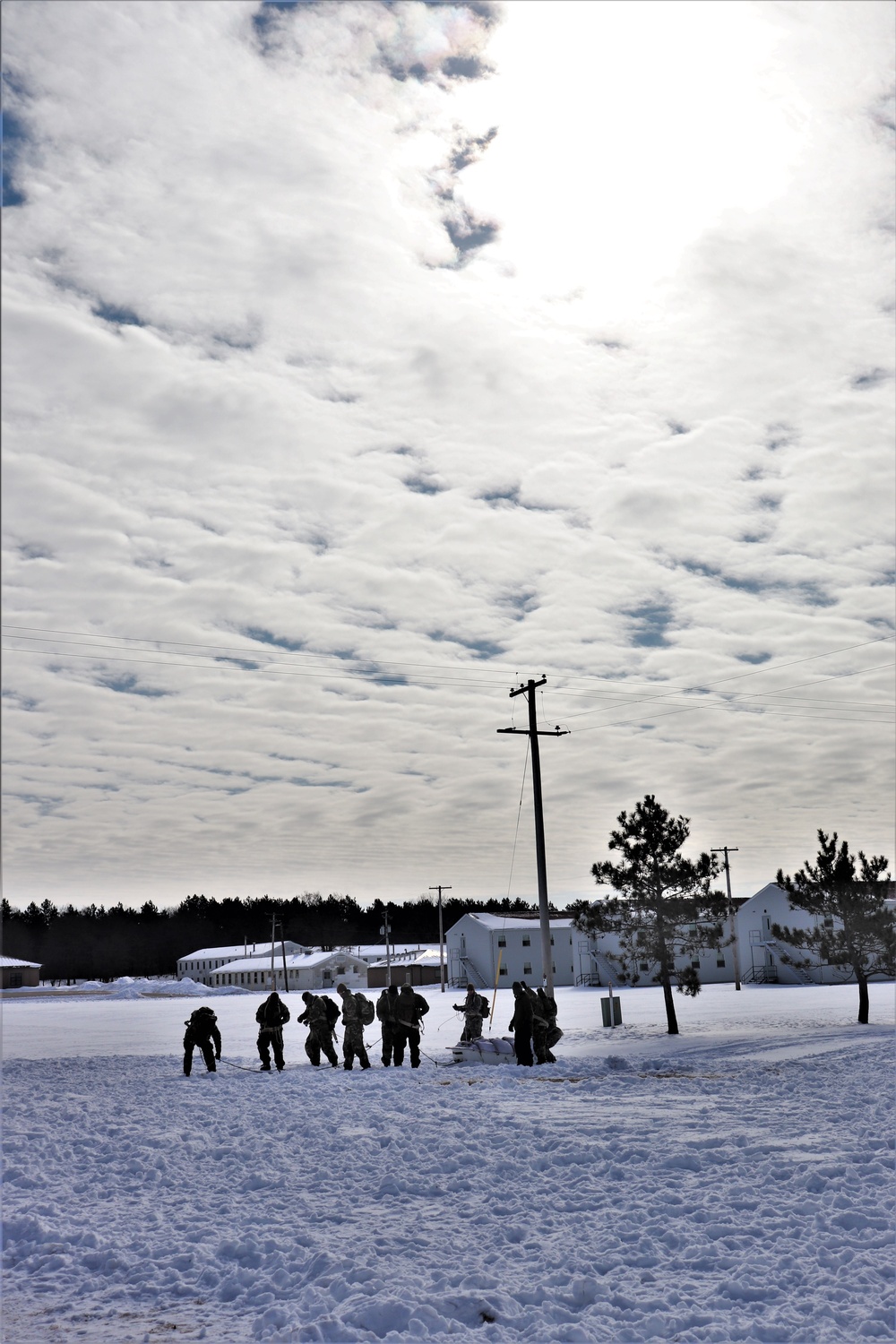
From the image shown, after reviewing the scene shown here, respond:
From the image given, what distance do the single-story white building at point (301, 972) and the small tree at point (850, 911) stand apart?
72262 millimetres

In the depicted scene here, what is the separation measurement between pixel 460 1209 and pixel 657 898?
22118mm

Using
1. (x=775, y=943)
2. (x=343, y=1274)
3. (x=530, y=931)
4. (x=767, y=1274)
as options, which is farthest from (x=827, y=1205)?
(x=530, y=931)

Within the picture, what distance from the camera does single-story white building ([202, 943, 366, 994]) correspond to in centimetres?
10094

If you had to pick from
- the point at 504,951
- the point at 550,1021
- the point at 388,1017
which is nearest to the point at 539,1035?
the point at 550,1021

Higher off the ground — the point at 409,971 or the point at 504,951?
the point at 504,951

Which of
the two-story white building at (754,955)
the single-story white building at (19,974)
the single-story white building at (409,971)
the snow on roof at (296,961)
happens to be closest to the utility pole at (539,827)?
the two-story white building at (754,955)

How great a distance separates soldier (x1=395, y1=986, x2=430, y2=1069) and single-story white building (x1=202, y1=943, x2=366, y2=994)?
77.9 metres

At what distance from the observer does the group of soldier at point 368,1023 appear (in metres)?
20.1

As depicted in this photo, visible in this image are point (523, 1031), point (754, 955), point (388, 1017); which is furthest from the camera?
point (754, 955)

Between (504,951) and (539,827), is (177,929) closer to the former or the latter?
(504,951)

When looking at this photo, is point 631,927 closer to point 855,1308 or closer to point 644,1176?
point 644,1176

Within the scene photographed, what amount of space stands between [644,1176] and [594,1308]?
129 inches

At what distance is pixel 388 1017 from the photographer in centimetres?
2106

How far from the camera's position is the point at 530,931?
77.6m
